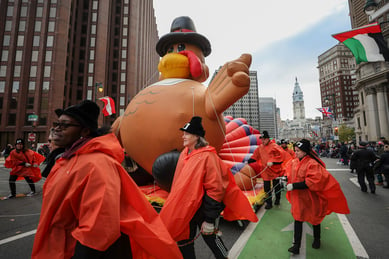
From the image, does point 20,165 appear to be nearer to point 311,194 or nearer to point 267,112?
point 311,194

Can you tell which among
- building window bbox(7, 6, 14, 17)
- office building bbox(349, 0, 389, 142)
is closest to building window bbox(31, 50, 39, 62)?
building window bbox(7, 6, 14, 17)

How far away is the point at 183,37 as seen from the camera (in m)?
4.89

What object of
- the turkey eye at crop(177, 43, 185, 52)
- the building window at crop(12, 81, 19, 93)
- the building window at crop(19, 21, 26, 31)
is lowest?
the turkey eye at crop(177, 43, 185, 52)

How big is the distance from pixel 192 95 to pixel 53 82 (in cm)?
3735

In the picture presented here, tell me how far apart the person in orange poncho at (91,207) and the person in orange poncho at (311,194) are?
224cm

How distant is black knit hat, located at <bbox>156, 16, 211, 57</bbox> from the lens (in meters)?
4.87

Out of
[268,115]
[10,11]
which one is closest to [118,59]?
[10,11]

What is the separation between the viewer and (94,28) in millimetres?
40094

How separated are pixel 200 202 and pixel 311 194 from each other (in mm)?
1913

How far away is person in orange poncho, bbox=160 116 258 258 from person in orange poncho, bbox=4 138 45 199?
20.8ft

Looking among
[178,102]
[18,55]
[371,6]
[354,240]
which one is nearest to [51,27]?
[18,55]

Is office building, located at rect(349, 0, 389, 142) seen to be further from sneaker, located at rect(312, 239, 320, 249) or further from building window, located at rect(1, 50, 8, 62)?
building window, located at rect(1, 50, 8, 62)

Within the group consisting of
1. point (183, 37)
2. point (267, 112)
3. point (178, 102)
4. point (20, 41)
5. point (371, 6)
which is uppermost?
point (20, 41)

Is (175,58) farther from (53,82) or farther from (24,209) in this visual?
(53,82)
